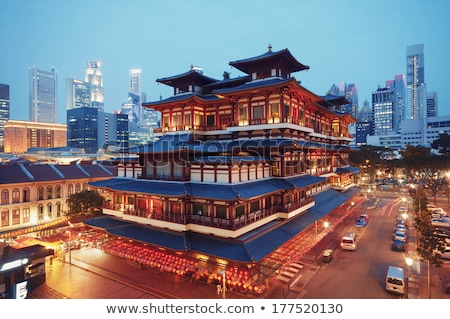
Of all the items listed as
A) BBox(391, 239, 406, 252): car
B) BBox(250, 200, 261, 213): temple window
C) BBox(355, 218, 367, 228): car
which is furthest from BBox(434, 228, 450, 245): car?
BBox(250, 200, 261, 213): temple window

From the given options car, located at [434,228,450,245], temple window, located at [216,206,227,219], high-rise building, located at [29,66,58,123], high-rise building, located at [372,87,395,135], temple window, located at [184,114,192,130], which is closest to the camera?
temple window, located at [216,206,227,219]

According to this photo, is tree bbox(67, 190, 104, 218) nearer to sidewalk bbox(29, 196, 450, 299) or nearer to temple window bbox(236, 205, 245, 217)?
sidewalk bbox(29, 196, 450, 299)

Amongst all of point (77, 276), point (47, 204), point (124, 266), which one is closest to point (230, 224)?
point (124, 266)

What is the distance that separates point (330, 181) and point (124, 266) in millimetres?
27515

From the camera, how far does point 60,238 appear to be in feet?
78.1

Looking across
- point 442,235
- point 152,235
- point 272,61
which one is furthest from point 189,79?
point 442,235

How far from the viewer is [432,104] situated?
190 m

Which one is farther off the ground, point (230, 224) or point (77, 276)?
point (230, 224)

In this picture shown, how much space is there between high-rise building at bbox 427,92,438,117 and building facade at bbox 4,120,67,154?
238 metres

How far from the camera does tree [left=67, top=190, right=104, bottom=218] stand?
95.2 feet

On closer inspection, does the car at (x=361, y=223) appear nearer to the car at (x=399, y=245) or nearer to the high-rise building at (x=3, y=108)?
the car at (x=399, y=245)

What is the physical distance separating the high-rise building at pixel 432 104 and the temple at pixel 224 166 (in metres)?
211

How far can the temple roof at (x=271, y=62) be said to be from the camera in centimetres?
2251
